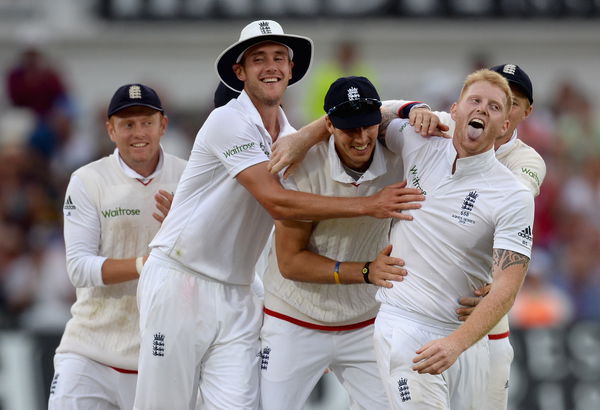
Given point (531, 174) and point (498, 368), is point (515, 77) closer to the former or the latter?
point (531, 174)

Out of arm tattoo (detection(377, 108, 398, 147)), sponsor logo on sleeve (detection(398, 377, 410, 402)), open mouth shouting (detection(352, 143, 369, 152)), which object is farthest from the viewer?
arm tattoo (detection(377, 108, 398, 147))

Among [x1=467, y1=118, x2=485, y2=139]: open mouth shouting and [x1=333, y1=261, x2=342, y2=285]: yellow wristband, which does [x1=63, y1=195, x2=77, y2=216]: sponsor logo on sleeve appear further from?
[x1=467, y1=118, x2=485, y2=139]: open mouth shouting

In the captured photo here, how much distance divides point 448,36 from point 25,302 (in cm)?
705

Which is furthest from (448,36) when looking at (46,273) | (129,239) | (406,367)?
(406,367)

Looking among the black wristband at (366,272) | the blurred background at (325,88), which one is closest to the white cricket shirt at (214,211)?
the black wristband at (366,272)

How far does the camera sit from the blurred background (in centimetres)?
1184

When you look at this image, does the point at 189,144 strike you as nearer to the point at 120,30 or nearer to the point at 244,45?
the point at 120,30

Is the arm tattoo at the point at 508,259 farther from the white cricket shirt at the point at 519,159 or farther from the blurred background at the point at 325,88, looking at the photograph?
the blurred background at the point at 325,88

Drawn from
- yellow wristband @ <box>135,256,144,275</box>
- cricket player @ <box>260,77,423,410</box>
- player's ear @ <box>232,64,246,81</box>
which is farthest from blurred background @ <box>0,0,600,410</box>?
player's ear @ <box>232,64,246,81</box>

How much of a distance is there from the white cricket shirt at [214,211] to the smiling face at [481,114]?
122 centimetres

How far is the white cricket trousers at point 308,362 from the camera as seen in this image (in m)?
6.99

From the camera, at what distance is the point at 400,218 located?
641 centimetres

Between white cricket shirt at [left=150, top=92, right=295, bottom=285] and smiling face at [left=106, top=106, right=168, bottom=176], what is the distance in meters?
0.58

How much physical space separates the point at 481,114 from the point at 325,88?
23.1ft
